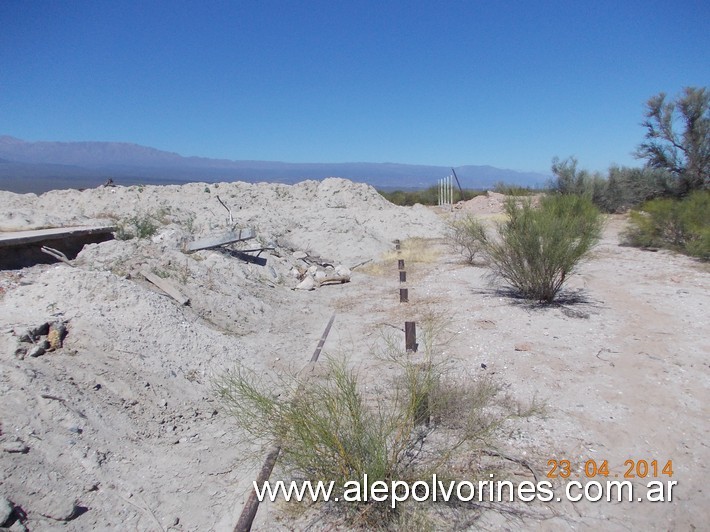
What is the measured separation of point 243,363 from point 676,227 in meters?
11.0

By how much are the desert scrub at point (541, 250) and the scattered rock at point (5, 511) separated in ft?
22.4

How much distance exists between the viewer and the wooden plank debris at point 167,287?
6.94 m

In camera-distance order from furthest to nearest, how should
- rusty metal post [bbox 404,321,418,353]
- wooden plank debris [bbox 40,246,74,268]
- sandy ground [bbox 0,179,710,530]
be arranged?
wooden plank debris [bbox 40,246,74,268] → rusty metal post [bbox 404,321,418,353] → sandy ground [bbox 0,179,710,530]

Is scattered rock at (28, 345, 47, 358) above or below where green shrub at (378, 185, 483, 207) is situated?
below

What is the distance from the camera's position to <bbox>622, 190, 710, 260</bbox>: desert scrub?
10.5 metres

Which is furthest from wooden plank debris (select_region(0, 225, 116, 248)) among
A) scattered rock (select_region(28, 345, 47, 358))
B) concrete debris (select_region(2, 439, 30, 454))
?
concrete debris (select_region(2, 439, 30, 454))

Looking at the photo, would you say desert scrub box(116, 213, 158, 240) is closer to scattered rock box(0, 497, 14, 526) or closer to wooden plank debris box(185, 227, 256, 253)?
wooden plank debris box(185, 227, 256, 253)

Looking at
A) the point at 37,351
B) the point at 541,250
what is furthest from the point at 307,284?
the point at 37,351

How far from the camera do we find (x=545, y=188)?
74.4ft

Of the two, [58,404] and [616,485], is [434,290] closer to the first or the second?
[616,485]

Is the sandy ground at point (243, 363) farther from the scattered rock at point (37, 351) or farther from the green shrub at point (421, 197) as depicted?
the green shrub at point (421, 197)

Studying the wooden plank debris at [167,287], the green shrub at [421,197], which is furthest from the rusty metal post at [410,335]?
the green shrub at [421,197]

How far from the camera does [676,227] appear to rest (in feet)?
38.1

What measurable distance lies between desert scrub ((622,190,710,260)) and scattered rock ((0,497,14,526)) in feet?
38.6
